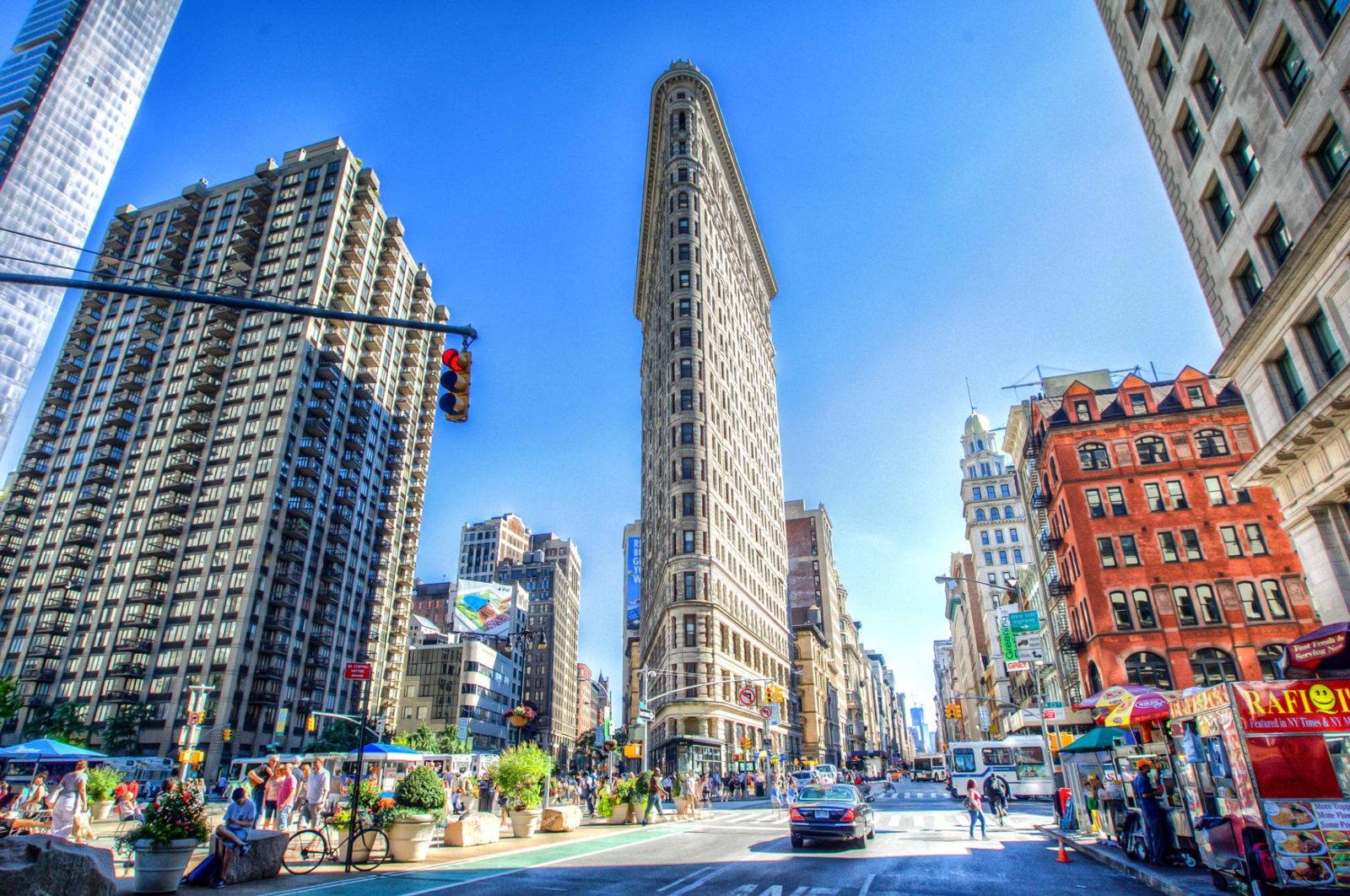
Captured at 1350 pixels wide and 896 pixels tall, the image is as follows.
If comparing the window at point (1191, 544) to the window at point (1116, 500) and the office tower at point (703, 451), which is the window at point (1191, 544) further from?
the office tower at point (703, 451)

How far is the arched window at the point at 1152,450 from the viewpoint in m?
46.8

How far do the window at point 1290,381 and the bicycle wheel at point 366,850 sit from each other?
27.7m

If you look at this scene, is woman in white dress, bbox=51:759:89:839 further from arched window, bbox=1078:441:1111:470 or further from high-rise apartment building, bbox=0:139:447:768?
arched window, bbox=1078:441:1111:470

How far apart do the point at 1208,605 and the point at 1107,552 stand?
5854mm

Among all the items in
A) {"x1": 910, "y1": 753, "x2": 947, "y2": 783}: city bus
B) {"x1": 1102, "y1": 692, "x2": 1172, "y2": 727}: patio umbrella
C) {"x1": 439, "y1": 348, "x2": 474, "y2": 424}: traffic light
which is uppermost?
{"x1": 439, "y1": 348, "x2": 474, "y2": 424}: traffic light

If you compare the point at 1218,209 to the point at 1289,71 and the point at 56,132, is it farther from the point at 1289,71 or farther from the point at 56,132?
the point at 56,132

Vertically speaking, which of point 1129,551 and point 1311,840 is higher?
point 1129,551

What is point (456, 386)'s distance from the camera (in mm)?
10734

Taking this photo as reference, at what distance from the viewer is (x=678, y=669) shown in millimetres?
58125

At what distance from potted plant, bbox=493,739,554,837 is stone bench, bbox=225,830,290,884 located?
9.94 meters

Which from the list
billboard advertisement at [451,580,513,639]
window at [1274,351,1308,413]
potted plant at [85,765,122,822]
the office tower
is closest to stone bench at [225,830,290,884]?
potted plant at [85,765,122,822]

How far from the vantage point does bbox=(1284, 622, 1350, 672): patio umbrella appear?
1352 cm

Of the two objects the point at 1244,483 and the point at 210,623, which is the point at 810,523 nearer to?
the point at 210,623

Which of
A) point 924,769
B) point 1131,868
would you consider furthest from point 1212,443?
point 924,769
